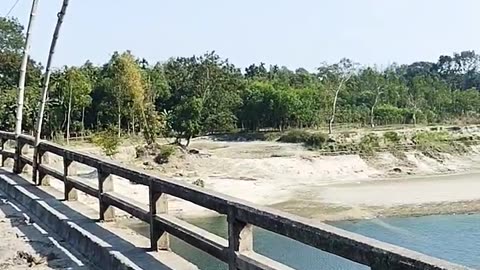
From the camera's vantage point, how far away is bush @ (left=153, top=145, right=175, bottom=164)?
42088mm

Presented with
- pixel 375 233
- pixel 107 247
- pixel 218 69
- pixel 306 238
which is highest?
pixel 218 69

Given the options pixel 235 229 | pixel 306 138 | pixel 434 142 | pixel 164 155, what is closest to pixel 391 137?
pixel 434 142

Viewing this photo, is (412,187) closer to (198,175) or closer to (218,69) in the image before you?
(198,175)

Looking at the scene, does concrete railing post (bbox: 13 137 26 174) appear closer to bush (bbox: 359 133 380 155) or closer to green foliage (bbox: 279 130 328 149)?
bush (bbox: 359 133 380 155)

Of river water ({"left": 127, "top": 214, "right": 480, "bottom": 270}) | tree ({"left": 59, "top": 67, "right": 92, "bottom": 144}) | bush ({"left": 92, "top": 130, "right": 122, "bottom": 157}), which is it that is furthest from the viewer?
tree ({"left": 59, "top": 67, "right": 92, "bottom": 144})

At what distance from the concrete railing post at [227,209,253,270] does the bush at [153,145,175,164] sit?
1491 inches

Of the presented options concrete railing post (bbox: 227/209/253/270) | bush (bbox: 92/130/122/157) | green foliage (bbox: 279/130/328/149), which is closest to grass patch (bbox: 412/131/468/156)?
green foliage (bbox: 279/130/328/149)

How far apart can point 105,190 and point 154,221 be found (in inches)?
65.1

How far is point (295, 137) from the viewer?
5688cm

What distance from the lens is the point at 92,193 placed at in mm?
7602

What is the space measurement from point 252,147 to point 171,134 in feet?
21.1

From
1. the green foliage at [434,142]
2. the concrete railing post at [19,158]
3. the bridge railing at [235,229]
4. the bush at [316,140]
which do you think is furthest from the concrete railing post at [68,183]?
the green foliage at [434,142]

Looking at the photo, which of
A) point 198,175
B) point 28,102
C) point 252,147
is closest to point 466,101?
point 252,147

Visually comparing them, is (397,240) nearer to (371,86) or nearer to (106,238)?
(106,238)
